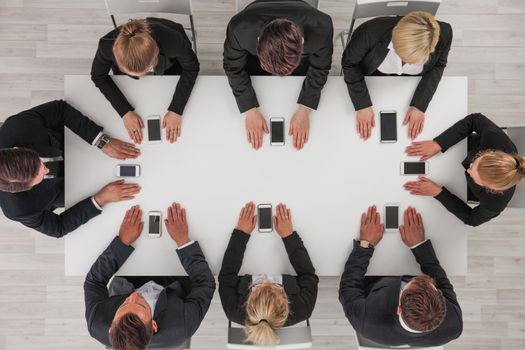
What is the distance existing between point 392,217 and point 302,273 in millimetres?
555

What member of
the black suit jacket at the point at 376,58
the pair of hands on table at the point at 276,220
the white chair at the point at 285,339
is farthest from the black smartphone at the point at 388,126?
the white chair at the point at 285,339

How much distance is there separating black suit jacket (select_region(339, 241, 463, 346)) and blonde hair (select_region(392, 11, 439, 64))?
0.95 metres

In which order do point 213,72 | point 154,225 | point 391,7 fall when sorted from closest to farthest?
point 154,225, point 391,7, point 213,72

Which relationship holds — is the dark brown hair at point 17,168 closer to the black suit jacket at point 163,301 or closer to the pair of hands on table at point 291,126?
the black suit jacket at point 163,301

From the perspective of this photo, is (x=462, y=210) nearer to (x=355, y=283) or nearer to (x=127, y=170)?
(x=355, y=283)

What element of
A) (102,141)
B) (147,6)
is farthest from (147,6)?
(102,141)

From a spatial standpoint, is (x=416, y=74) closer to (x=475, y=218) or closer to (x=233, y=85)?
(x=475, y=218)

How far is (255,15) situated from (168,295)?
1.47 m

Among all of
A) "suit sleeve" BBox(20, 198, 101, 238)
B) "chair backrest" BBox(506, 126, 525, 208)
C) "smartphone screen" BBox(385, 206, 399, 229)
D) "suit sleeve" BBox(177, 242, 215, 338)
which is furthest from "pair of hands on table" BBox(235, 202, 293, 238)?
"chair backrest" BBox(506, 126, 525, 208)

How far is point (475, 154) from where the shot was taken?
2135 millimetres

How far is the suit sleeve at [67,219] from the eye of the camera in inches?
84.8

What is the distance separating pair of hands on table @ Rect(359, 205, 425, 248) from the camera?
2.20m

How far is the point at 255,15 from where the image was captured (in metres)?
1.96

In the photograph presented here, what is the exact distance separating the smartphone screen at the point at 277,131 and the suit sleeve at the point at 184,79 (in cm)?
47
